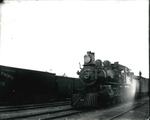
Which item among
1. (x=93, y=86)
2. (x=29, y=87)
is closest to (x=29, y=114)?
(x=29, y=87)

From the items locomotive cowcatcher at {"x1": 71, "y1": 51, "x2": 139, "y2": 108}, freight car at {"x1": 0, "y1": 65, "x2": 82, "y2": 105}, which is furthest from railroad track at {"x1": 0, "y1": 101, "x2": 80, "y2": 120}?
freight car at {"x1": 0, "y1": 65, "x2": 82, "y2": 105}

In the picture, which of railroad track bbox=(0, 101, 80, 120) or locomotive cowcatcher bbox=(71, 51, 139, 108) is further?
locomotive cowcatcher bbox=(71, 51, 139, 108)

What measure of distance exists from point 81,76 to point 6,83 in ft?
16.2

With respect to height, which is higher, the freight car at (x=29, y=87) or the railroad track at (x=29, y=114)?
the freight car at (x=29, y=87)

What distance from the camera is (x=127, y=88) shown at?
19.4m

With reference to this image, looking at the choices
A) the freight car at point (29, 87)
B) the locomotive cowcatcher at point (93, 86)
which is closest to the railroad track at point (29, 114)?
the locomotive cowcatcher at point (93, 86)

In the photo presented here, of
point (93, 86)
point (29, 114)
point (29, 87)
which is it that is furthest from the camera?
point (29, 87)

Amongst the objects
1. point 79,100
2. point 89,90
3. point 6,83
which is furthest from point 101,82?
point 6,83

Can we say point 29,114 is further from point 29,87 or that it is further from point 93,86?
point 93,86

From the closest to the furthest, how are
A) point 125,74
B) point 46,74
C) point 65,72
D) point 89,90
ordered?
point 89,90
point 46,74
point 125,74
point 65,72

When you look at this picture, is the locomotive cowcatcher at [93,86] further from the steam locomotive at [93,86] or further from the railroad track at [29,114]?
the railroad track at [29,114]

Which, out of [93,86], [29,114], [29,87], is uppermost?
[93,86]

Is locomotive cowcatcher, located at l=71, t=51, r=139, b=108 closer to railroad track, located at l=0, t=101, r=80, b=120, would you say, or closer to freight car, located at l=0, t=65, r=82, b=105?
freight car, located at l=0, t=65, r=82, b=105

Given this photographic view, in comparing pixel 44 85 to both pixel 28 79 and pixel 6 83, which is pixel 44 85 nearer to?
pixel 28 79
